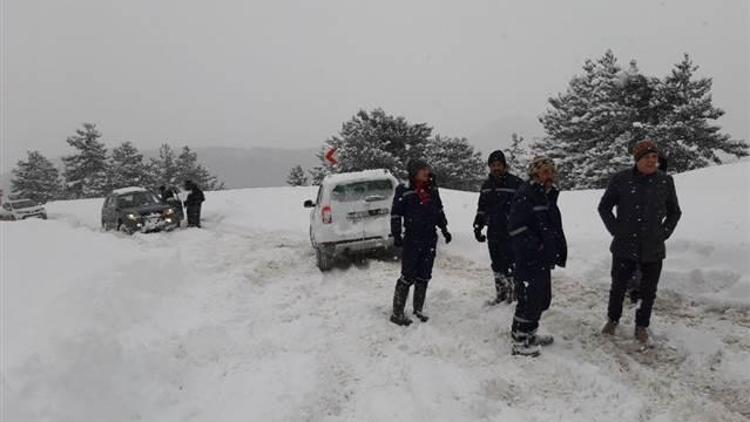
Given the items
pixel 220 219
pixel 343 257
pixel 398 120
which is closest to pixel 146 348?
pixel 343 257

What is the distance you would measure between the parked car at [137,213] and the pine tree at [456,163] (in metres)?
36.6

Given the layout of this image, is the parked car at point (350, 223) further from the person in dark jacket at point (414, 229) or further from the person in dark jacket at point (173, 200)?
the person in dark jacket at point (173, 200)

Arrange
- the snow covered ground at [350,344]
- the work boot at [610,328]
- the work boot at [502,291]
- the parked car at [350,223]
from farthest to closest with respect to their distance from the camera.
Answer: the parked car at [350,223] → the work boot at [502,291] → the work boot at [610,328] → the snow covered ground at [350,344]

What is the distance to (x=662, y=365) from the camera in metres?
5.16

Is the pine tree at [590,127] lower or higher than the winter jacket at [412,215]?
higher

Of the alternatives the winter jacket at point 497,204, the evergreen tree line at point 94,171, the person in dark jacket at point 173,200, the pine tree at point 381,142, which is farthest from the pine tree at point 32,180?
the winter jacket at point 497,204

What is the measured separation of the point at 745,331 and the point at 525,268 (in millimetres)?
2459

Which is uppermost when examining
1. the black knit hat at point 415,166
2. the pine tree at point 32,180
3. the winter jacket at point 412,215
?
the black knit hat at point 415,166

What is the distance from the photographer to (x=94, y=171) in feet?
232

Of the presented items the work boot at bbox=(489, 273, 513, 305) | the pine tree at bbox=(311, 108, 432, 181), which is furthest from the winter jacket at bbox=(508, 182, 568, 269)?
the pine tree at bbox=(311, 108, 432, 181)

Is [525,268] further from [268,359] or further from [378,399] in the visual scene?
[268,359]

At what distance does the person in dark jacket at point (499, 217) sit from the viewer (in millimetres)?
6992

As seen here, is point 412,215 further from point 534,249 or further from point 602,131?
point 602,131

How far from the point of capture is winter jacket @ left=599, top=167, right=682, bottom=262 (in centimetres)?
556
